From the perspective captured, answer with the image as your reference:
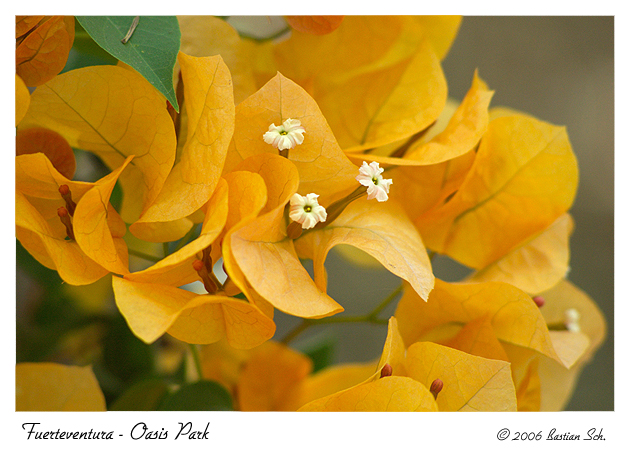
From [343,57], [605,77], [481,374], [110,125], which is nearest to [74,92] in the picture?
[110,125]

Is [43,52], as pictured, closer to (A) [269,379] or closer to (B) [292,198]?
(B) [292,198]

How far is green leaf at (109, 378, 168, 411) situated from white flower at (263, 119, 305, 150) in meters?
0.29

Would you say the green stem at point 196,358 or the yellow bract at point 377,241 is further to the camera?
the green stem at point 196,358

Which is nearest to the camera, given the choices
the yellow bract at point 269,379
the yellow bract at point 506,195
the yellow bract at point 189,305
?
the yellow bract at point 189,305

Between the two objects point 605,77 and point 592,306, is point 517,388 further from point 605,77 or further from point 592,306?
point 605,77

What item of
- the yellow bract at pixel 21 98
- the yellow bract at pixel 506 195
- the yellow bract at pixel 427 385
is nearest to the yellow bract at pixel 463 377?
the yellow bract at pixel 427 385

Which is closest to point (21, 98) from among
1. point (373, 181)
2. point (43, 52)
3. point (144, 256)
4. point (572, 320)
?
point (43, 52)

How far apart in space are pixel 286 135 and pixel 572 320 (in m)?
0.34

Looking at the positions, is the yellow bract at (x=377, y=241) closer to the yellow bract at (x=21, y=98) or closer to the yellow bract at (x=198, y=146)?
the yellow bract at (x=198, y=146)

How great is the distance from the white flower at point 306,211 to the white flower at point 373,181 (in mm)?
36

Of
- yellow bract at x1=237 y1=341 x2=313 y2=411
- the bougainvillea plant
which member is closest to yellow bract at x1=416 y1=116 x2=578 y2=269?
the bougainvillea plant

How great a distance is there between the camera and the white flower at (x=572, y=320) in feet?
1.48

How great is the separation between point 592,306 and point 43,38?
55 centimetres

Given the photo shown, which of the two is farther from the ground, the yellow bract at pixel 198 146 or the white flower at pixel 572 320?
the yellow bract at pixel 198 146
